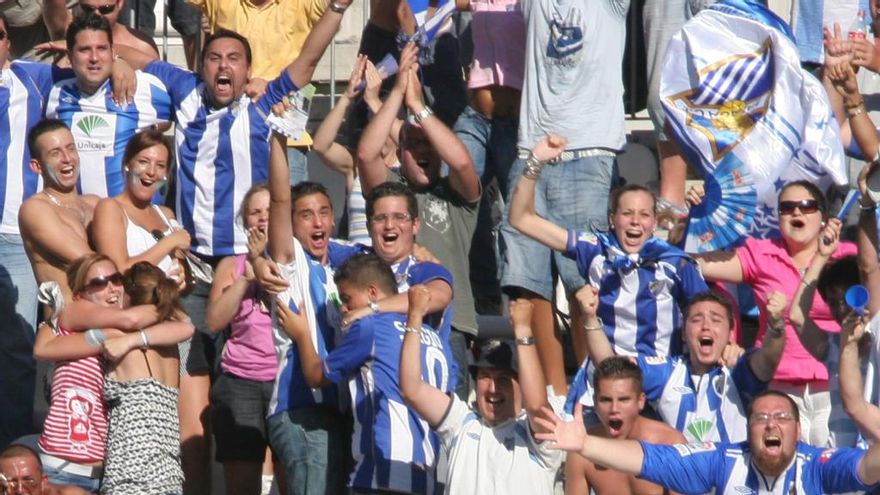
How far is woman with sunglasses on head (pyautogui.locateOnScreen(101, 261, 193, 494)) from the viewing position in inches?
361

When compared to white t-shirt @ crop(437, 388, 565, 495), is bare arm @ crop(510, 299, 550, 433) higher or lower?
higher

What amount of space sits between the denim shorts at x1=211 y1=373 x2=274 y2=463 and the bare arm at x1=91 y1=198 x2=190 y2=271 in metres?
0.64

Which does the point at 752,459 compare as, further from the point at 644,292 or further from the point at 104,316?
the point at 104,316

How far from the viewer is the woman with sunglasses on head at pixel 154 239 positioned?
994cm

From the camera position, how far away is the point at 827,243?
932 cm

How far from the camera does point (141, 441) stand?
919cm

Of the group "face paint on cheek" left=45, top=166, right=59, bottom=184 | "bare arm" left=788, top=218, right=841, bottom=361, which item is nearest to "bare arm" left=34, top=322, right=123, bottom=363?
"face paint on cheek" left=45, top=166, right=59, bottom=184

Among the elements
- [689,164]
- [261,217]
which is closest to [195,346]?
[261,217]

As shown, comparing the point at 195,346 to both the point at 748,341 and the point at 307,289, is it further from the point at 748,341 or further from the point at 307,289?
the point at 748,341

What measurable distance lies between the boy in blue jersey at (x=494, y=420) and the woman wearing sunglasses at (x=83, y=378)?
114 cm

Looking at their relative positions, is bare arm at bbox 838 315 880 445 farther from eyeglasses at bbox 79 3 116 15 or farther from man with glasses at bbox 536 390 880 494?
eyeglasses at bbox 79 3 116 15

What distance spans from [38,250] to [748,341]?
10.8 ft

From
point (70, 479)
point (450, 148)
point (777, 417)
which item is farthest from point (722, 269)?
point (70, 479)

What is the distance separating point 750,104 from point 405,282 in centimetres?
196
